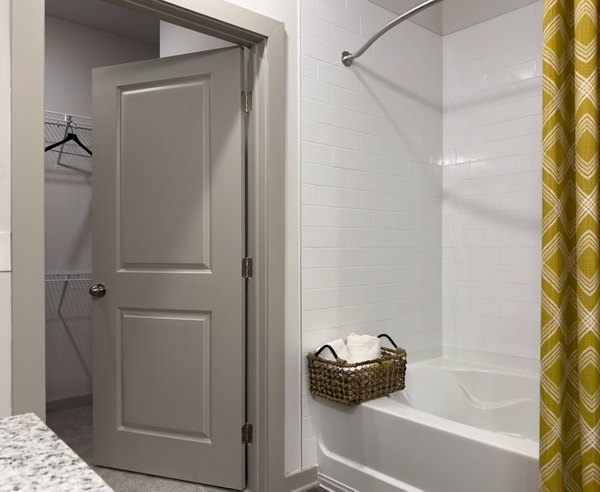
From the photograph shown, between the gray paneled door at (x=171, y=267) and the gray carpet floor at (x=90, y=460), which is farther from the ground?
the gray paneled door at (x=171, y=267)

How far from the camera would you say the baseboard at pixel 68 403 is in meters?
3.49

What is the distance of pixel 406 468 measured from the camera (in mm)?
2039

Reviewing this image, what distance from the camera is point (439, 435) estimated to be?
75.4 inches

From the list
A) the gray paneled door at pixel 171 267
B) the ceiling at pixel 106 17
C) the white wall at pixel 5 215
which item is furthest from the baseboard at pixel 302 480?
the ceiling at pixel 106 17

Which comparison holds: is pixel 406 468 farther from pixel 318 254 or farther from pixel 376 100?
pixel 376 100

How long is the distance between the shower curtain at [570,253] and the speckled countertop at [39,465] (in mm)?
1324

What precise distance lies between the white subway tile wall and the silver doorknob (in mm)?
1042

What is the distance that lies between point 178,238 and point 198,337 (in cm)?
49

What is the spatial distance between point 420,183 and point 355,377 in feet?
4.39

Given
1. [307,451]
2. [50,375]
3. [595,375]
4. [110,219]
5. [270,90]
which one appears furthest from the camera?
[50,375]

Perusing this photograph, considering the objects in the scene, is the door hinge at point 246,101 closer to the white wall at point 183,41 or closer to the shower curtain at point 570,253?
the white wall at point 183,41

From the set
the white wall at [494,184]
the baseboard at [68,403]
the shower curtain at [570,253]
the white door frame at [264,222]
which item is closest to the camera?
the shower curtain at [570,253]

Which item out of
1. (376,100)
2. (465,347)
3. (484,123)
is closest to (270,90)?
(376,100)

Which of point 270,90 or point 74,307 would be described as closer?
point 270,90
